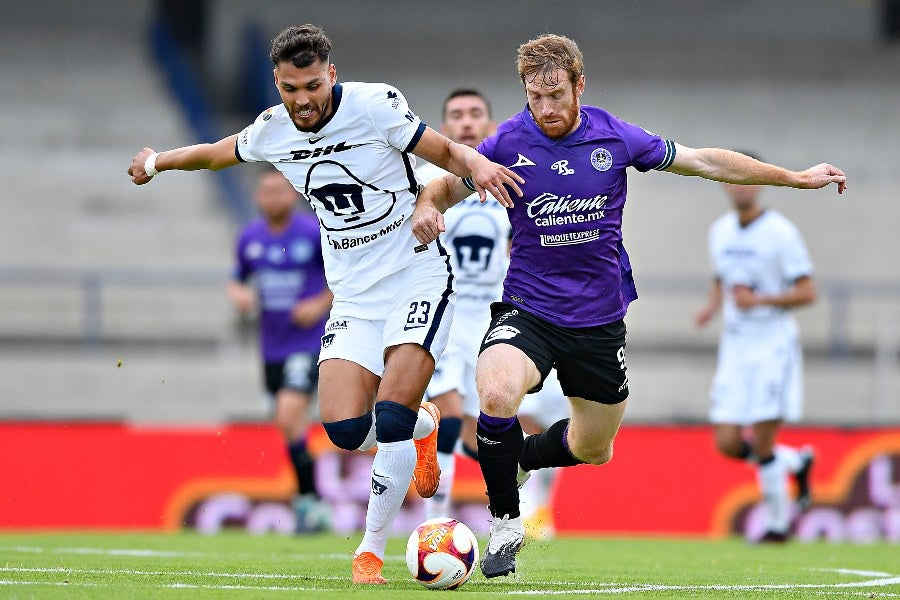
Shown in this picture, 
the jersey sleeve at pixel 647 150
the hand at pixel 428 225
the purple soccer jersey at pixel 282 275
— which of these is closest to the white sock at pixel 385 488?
the hand at pixel 428 225

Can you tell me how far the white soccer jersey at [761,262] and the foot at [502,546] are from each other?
5.34m

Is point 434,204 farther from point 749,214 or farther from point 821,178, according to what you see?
point 749,214

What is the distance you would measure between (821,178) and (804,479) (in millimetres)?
5469

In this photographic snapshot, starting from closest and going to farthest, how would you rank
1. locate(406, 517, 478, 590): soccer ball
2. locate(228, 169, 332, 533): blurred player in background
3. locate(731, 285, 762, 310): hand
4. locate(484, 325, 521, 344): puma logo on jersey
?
locate(406, 517, 478, 590): soccer ball < locate(484, 325, 521, 344): puma logo on jersey < locate(731, 285, 762, 310): hand < locate(228, 169, 332, 533): blurred player in background

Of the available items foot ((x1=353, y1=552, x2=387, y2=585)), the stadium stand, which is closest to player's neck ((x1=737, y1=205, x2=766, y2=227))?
the stadium stand

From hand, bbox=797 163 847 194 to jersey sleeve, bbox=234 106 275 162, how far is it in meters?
2.49

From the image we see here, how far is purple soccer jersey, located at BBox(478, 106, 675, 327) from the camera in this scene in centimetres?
667

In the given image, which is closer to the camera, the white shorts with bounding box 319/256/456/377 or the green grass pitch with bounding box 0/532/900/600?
the green grass pitch with bounding box 0/532/900/600

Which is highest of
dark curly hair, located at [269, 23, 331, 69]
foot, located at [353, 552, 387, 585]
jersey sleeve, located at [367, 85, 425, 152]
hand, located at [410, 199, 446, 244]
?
dark curly hair, located at [269, 23, 331, 69]

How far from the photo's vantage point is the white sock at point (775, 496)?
441 inches

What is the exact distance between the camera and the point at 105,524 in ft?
40.8

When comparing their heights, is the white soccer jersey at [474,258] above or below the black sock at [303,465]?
above

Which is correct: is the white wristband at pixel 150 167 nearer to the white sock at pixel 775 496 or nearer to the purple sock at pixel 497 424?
the purple sock at pixel 497 424

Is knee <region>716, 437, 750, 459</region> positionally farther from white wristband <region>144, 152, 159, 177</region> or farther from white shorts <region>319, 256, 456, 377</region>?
white wristband <region>144, 152, 159, 177</region>
